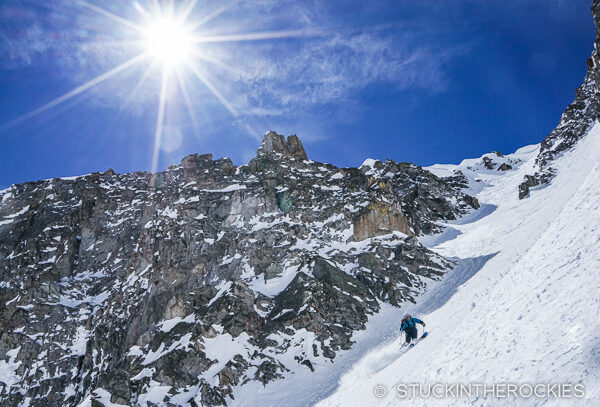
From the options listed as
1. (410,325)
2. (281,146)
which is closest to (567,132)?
(281,146)

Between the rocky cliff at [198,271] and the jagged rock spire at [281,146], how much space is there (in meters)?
0.43

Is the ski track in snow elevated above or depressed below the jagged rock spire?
below

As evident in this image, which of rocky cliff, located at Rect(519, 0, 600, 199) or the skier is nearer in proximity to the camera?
the skier

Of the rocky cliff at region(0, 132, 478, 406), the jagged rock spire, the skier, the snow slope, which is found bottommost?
the snow slope

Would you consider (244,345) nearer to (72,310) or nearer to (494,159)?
(72,310)

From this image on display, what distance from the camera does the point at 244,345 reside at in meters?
41.2

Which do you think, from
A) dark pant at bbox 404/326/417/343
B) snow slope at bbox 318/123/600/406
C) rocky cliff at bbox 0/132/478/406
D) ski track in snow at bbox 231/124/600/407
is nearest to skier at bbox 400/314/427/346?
dark pant at bbox 404/326/417/343

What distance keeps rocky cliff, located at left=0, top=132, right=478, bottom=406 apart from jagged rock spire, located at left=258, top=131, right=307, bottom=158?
430mm

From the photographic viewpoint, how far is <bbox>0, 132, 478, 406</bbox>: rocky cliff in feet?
134

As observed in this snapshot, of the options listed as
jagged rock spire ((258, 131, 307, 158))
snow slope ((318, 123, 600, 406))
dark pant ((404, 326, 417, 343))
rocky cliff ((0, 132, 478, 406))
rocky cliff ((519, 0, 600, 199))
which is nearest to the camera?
snow slope ((318, 123, 600, 406))

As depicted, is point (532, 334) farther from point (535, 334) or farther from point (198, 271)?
point (198, 271)

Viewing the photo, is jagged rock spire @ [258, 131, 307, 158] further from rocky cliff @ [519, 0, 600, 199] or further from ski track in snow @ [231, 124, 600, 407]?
ski track in snow @ [231, 124, 600, 407]

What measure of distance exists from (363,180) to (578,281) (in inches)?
2509

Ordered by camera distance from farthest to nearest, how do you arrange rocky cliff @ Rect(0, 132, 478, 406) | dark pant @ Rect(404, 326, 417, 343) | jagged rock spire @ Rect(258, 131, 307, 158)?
jagged rock spire @ Rect(258, 131, 307, 158) → rocky cliff @ Rect(0, 132, 478, 406) → dark pant @ Rect(404, 326, 417, 343)
